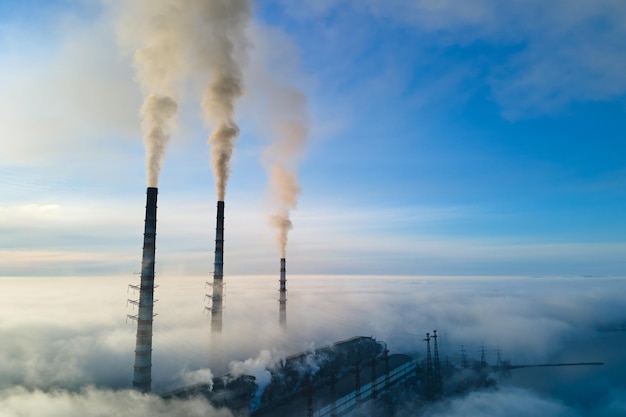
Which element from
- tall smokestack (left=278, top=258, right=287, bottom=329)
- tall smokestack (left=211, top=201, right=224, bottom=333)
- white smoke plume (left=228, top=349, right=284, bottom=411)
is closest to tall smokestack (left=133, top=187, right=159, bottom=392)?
white smoke plume (left=228, top=349, right=284, bottom=411)

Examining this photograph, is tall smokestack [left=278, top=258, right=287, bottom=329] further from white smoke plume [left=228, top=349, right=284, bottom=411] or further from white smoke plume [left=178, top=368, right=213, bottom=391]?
white smoke plume [left=178, top=368, right=213, bottom=391]

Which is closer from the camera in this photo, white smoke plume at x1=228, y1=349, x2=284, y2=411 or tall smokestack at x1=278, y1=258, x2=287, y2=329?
white smoke plume at x1=228, y1=349, x2=284, y2=411

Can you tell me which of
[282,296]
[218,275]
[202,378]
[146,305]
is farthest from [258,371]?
[282,296]

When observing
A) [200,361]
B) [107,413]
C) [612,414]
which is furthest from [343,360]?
[612,414]

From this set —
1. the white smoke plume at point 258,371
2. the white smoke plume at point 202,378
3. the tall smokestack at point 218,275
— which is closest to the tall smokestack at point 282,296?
the tall smokestack at point 218,275

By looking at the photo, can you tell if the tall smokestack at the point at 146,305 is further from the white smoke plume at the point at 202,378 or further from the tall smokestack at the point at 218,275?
the tall smokestack at the point at 218,275

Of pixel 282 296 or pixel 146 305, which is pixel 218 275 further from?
pixel 282 296
